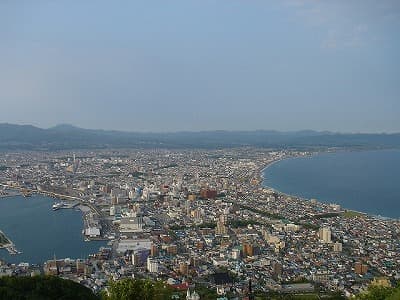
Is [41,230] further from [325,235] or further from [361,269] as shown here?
[361,269]

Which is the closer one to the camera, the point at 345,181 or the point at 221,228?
the point at 221,228

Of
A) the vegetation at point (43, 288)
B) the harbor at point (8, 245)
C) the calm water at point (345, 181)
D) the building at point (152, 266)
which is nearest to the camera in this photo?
the vegetation at point (43, 288)

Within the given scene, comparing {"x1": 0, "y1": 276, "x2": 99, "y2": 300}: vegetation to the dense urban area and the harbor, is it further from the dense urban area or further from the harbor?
the harbor

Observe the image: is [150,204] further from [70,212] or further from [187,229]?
[187,229]

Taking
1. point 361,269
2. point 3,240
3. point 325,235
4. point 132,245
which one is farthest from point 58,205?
point 361,269

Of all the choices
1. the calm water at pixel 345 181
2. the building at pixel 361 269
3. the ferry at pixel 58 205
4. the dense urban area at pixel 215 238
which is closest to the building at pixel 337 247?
the dense urban area at pixel 215 238

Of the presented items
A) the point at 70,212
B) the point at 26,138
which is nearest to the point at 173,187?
the point at 70,212

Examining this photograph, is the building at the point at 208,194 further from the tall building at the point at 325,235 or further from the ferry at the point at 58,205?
the tall building at the point at 325,235
